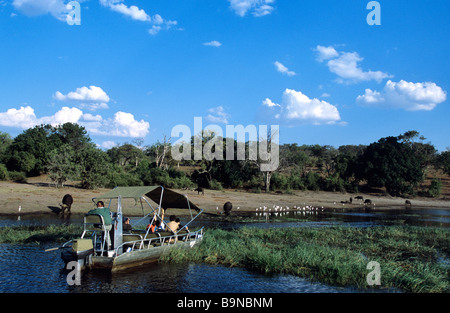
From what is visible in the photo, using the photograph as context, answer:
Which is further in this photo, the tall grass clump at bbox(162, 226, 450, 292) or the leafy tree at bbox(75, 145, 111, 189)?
the leafy tree at bbox(75, 145, 111, 189)

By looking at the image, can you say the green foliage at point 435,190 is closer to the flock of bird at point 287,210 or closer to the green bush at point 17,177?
the flock of bird at point 287,210

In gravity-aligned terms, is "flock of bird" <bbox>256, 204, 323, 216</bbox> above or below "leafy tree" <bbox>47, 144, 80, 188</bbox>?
below

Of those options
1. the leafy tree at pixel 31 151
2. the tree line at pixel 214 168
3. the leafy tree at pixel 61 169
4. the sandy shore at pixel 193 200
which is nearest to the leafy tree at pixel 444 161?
the tree line at pixel 214 168

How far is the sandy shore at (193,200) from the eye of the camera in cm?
3209

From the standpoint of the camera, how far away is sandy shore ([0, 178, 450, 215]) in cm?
3209

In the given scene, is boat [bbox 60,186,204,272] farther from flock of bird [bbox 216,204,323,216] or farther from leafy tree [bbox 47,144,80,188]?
leafy tree [bbox 47,144,80,188]

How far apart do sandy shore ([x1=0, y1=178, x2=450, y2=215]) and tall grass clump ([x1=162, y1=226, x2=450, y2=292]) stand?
1606 cm

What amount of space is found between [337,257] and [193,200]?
28435 mm

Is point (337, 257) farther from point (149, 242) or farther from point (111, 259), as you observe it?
point (111, 259)

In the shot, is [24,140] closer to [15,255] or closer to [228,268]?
[15,255]

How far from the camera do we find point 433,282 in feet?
40.2

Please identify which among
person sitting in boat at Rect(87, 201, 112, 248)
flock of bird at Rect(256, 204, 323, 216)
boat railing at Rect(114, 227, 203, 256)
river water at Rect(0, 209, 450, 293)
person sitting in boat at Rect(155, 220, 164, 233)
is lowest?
flock of bird at Rect(256, 204, 323, 216)

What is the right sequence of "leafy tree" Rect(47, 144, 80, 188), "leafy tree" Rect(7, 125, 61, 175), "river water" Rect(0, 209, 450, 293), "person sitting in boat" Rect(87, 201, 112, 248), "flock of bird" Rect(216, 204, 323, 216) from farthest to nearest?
1. "leafy tree" Rect(7, 125, 61, 175)
2. "leafy tree" Rect(47, 144, 80, 188)
3. "flock of bird" Rect(216, 204, 323, 216)
4. "person sitting in boat" Rect(87, 201, 112, 248)
5. "river water" Rect(0, 209, 450, 293)

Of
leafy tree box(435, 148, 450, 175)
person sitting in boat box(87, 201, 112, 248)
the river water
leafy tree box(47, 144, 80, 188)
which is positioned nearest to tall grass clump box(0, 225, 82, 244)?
the river water
